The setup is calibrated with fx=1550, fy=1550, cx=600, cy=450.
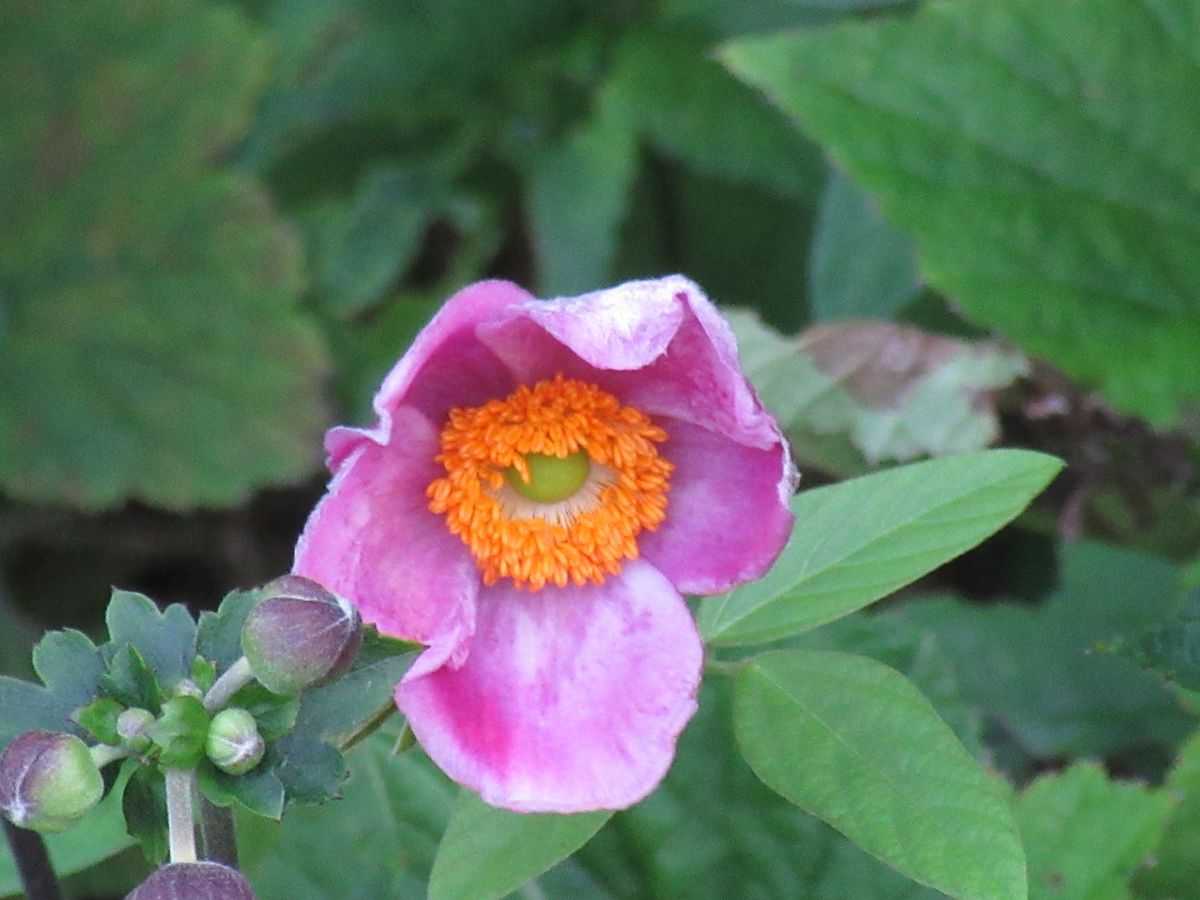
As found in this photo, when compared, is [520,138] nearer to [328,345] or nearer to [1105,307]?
[328,345]

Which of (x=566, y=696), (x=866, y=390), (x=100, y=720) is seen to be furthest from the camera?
(x=866, y=390)

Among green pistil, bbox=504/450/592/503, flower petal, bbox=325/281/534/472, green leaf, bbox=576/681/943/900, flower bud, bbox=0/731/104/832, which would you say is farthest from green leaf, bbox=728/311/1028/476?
flower bud, bbox=0/731/104/832

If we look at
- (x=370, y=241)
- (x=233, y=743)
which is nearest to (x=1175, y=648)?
(x=233, y=743)

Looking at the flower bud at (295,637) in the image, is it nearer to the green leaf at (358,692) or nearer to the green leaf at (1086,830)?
the green leaf at (358,692)

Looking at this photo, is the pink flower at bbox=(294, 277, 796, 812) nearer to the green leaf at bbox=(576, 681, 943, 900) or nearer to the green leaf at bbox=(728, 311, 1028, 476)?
the green leaf at bbox=(576, 681, 943, 900)

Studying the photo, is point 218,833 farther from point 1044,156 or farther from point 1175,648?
point 1044,156

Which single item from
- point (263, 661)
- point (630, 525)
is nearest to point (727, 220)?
point (630, 525)
